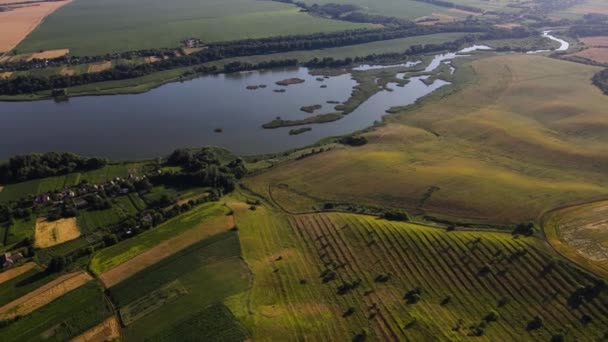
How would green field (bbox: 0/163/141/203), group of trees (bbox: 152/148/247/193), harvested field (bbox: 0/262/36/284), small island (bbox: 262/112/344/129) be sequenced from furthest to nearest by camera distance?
1. small island (bbox: 262/112/344/129)
2. group of trees (bbox: 152/148/247/193)
3. green field (bbox: 0/163/141/203)
4. harvested field (bbox: 0/262/36/284)

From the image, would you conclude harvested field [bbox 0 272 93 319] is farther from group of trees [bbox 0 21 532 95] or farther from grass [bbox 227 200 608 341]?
group of trees [bbox 0 21 532 95]

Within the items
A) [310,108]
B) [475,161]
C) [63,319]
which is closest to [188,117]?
[310,108]

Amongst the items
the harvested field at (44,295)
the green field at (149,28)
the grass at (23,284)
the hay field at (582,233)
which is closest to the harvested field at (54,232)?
the grass at (23,284)

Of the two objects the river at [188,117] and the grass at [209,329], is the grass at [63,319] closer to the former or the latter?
the grass at [209,329]

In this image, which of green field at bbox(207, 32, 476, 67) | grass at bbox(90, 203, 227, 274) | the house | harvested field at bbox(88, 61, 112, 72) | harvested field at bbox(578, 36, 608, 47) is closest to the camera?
the house

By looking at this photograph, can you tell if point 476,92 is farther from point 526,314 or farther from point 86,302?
point 86,302

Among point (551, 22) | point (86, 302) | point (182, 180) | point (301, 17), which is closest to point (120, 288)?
point (86, 302)

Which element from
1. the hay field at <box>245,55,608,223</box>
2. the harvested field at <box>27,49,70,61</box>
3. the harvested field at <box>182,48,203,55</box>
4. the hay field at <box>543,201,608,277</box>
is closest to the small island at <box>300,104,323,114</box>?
the hay field at <box>245,55,608,223</box>
